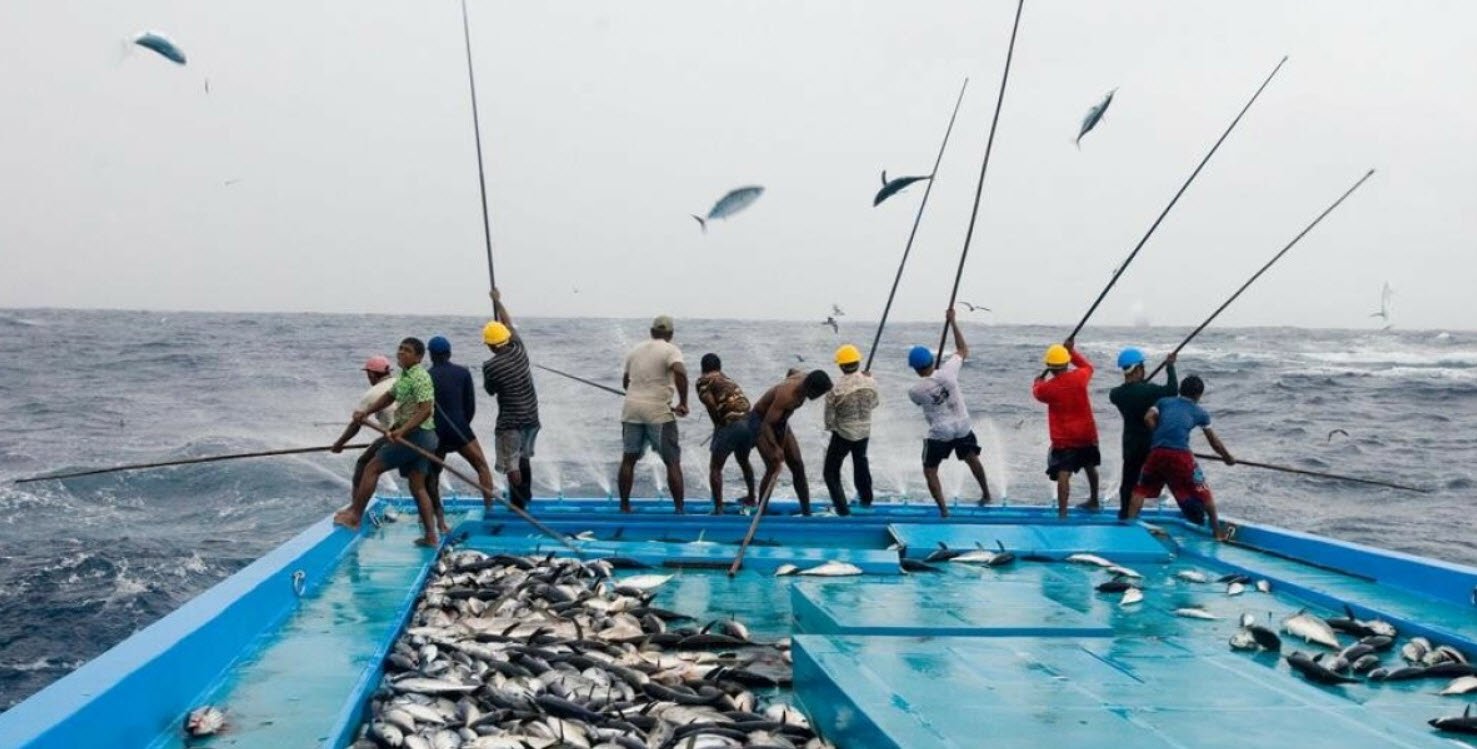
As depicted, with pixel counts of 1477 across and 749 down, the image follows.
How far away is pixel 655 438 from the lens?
11.6 meters

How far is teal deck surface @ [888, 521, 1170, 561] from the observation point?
10.0 m

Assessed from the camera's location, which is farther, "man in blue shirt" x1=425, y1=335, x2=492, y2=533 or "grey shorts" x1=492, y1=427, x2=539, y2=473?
"grey shorts" x1=492, y1=427, x2=539, y2=473

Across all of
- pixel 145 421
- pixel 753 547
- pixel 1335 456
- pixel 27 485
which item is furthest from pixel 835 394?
pixel 145 421

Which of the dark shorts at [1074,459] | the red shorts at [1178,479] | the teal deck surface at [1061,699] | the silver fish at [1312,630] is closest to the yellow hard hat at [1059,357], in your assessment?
the dark shorts at [1074,459]

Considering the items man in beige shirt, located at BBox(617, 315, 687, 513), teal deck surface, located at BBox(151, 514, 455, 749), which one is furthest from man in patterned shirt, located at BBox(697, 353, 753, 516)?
teal deck surface, located at BBox(151, 514, 455, 749)

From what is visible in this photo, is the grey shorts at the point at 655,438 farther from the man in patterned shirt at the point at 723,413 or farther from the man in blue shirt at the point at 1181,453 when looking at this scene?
the man in blue shirt at the point at 1181,453

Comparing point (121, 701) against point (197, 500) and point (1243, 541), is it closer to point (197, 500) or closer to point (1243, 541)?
point (1243, 541)

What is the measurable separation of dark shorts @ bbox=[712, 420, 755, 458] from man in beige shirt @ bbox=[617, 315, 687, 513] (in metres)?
0.40

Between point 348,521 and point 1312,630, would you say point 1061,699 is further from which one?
point 348,521

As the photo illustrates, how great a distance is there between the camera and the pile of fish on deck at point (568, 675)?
17.7 ft

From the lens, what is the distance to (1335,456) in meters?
25.2

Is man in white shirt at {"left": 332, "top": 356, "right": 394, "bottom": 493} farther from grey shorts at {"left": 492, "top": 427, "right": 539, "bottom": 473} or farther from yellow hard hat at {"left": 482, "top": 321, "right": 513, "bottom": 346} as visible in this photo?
grey shorts at {"left": 492, "top": 427, "right": 539, "bottom": 473}

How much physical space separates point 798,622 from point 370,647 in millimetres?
2548

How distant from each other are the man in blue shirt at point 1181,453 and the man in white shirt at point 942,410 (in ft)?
5.69
